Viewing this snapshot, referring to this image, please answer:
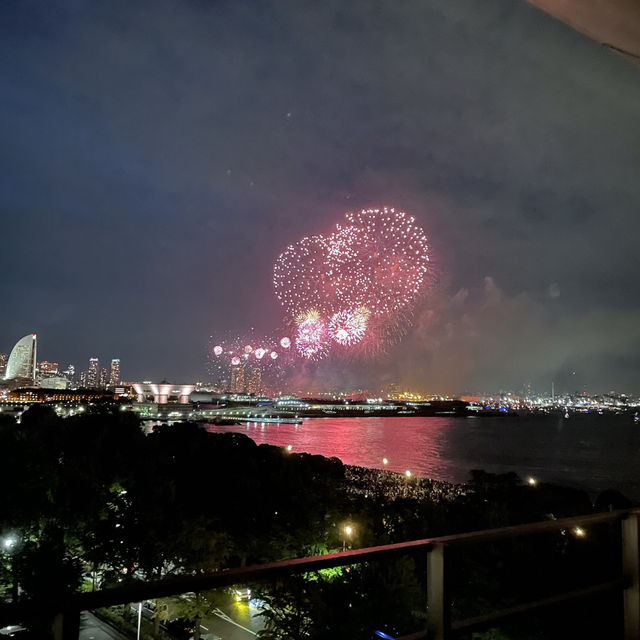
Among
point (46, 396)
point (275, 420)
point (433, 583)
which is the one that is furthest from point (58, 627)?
point (46, 396)

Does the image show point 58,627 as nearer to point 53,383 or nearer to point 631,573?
point 631,573

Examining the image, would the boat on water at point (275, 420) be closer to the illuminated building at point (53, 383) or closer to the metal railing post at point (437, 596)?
the illuminated building at point (53, 383)

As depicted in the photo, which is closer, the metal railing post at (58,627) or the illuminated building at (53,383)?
the metal railing post at (58,627)

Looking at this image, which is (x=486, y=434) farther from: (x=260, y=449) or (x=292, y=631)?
(x=292, y=631)

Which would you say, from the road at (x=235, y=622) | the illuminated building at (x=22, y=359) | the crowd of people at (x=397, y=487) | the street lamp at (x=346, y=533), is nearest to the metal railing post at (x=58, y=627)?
the road at (x=235, y=622)

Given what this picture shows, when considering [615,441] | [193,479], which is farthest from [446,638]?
[615,441]

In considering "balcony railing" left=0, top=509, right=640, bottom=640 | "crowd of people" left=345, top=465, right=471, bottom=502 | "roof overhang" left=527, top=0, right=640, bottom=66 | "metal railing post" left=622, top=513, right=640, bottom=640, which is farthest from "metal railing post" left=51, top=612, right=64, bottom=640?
"crowd of people" left=345, top=465, right=471, bottom=502
